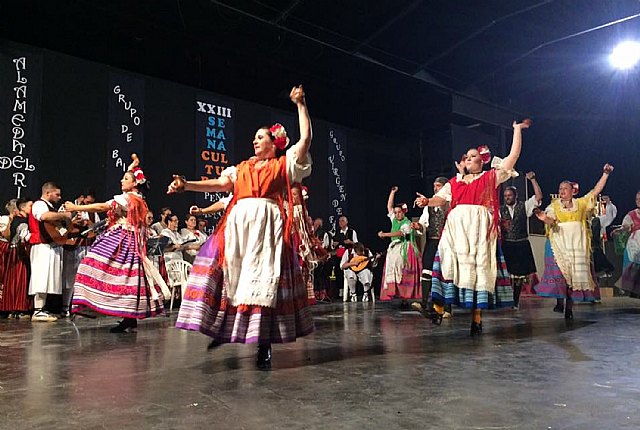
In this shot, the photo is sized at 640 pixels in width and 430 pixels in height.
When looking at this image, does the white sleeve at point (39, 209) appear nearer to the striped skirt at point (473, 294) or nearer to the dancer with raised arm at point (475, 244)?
the dancer with raised arm at point (475, 244)

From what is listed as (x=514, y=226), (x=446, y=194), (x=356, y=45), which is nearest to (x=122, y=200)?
(x=446, y=194)

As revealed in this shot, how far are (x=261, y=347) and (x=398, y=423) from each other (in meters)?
1.14

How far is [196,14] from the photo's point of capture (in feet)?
21.8

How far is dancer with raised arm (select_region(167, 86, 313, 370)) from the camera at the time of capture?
8.84 feet

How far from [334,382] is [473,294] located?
6.07 ft

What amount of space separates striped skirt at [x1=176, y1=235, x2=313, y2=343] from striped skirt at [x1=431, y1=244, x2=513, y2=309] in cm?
148

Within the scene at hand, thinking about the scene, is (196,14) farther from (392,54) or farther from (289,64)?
(392,54)

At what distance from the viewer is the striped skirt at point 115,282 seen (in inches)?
166

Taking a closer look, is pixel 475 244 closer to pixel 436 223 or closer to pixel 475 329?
pixel 475 329

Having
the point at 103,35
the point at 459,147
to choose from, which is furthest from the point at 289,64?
the point at 459,147

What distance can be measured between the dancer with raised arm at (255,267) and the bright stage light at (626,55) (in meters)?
8.31

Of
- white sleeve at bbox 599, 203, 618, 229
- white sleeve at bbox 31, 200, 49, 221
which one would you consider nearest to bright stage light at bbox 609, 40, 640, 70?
white sleeve at bbox 599, 203, 618, 229

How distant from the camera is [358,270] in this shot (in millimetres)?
8961

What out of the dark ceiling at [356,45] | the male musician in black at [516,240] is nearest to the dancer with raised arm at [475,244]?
the male musician in black at [516,240]
